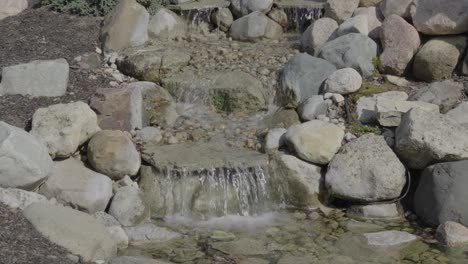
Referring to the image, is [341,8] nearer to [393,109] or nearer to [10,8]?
[393,109]

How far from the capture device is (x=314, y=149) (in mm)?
7625

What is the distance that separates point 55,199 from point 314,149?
9.08 feet

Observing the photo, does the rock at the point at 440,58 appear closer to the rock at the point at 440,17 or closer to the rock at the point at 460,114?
the rock at the point at 440,17

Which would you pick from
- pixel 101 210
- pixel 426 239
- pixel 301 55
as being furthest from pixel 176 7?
pixel 426 239

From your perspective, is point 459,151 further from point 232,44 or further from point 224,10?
point 224,10

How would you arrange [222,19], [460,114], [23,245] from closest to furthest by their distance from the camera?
[23,245], [460,114], [222,19]

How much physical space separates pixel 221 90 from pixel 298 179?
6.34 ft

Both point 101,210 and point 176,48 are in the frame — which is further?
point 176,48

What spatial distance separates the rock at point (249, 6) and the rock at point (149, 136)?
3.52 m

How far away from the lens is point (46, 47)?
31.9ft

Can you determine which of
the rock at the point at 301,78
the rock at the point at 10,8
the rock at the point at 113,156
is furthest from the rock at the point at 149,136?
the rock at the point at 10,8

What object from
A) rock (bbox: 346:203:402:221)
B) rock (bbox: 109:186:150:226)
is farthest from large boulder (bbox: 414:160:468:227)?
rock (bbox: 109:186:150:226)

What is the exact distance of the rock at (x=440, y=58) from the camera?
8680mm

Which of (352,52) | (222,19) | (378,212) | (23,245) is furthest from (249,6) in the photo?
(23,245)
